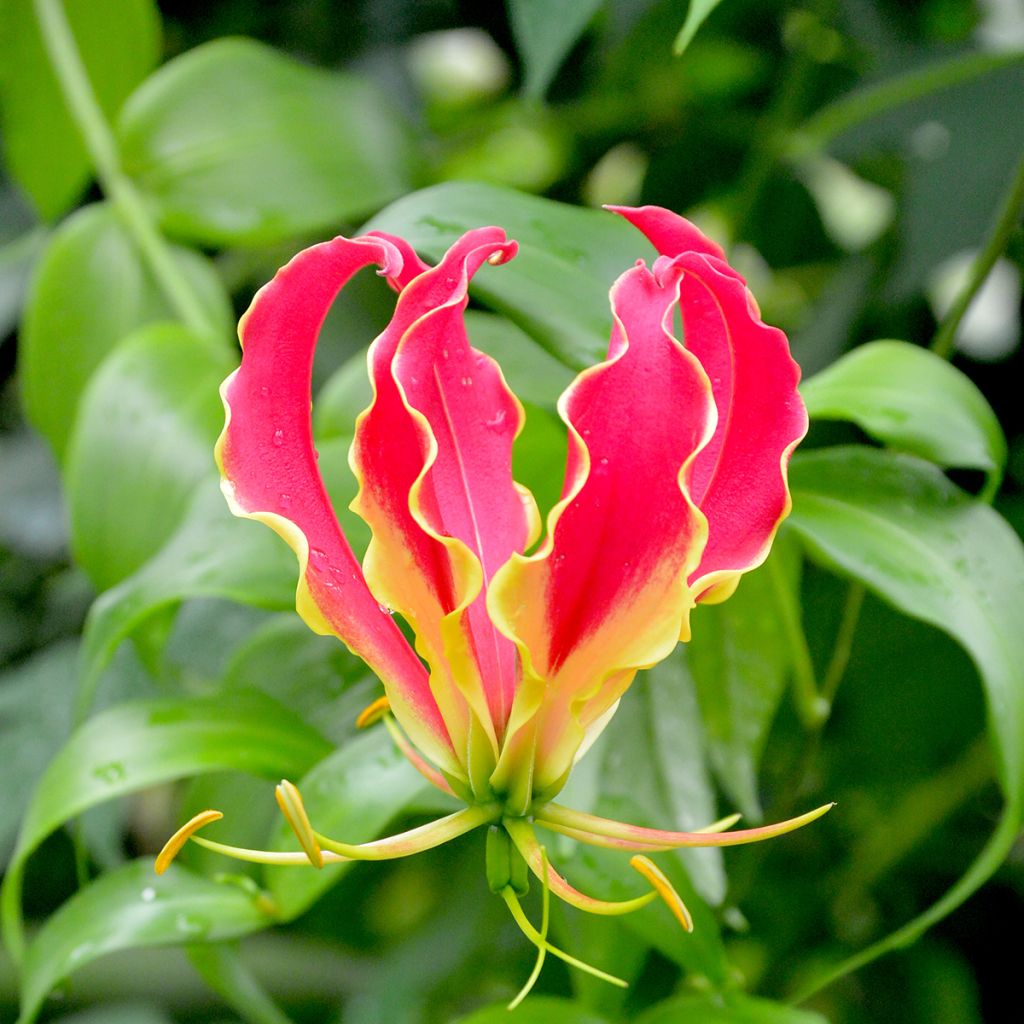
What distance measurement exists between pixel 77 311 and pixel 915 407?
0.74 m

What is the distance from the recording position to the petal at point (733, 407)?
1.42ft

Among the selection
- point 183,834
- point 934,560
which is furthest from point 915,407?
point 183,834

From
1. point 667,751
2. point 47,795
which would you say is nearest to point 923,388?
point 667,751

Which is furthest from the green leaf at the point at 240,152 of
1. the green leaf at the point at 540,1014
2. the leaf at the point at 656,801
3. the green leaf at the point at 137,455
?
the green leaf at the point at 540,1014

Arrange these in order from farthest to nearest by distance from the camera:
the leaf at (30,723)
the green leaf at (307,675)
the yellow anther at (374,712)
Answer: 1. the leaf at (30,723)
2. the green leaf at (307,675)
3. the yellow anther at (374,712)

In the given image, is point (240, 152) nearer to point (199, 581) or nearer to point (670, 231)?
point (199, 581)

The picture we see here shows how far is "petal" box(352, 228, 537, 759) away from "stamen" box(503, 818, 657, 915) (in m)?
0.04

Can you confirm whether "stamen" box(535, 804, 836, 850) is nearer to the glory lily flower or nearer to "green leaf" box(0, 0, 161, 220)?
the glory lily flower

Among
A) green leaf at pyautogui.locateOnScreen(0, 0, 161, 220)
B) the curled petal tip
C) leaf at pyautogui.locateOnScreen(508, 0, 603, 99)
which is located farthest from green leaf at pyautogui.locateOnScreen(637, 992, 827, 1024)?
green leaf at pyautogui.locateOnScreen(0, 0, 161, 220)

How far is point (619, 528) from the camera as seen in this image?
0.44 m

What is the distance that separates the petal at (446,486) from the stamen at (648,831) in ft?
0.13

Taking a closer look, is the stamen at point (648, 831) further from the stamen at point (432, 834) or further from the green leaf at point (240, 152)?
the green leaf at point (240, 152)

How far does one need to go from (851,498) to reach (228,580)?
333 millimetres

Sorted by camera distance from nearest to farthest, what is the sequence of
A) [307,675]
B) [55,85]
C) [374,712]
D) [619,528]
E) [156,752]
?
[619,528]
[374,712]
[156,752]
[307,675]
[55,85]
